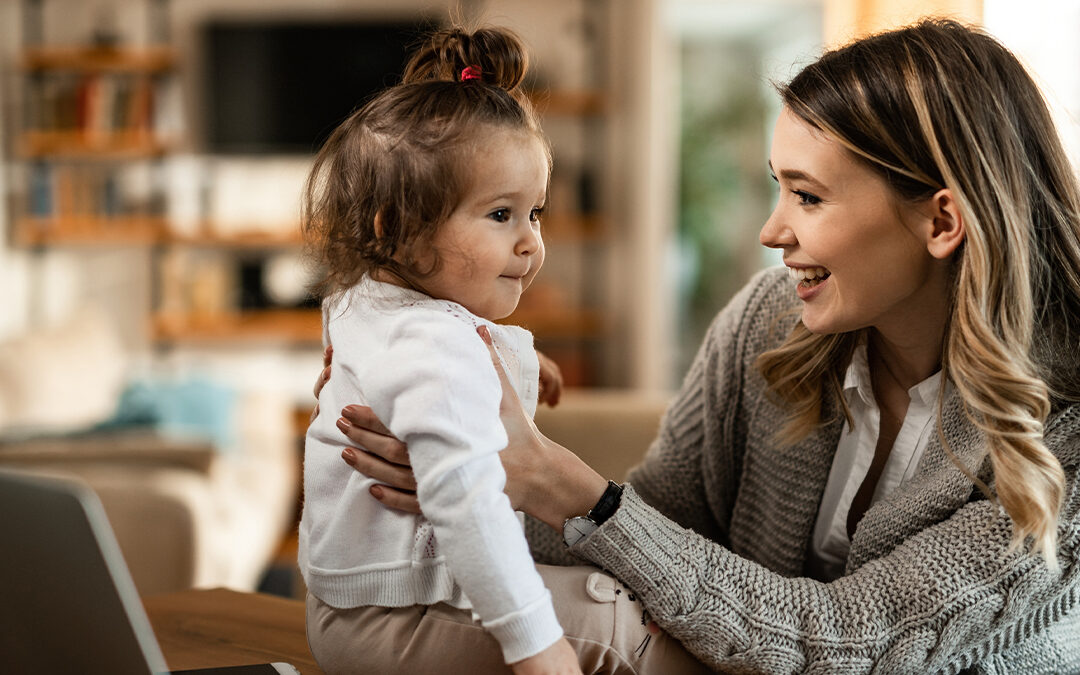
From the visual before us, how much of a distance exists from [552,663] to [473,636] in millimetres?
113

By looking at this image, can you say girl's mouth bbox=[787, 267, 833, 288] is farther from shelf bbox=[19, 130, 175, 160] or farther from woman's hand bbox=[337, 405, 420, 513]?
shelf bbox=[19, 130, 175, 160]

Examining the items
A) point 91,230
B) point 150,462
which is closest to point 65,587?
point 150,462

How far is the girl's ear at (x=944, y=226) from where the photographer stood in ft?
3.76

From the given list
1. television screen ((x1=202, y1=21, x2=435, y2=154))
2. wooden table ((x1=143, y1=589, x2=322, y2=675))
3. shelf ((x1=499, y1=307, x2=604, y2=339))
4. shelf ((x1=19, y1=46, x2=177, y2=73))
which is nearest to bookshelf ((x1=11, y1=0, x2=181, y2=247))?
shelf ((x1=19, y1=46, x2=177, y2=73))

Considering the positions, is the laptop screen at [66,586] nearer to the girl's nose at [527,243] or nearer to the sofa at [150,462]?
the girl's nose at [527,243]

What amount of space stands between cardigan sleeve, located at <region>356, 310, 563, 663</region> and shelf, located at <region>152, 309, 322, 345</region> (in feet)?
13.6

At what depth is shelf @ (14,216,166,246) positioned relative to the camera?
5129mm

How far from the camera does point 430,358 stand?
0.97m

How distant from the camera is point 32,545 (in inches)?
32.0

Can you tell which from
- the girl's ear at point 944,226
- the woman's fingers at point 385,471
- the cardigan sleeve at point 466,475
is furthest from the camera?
the girl's ear at point 944,226

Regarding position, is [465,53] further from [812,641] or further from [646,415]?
[646,415]

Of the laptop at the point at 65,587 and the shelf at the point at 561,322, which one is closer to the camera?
the laptop at the point at 65,587

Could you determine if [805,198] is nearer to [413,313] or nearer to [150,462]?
[413,313]

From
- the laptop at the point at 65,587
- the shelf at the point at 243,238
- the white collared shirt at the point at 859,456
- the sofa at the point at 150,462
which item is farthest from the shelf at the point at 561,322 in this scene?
the laptop at the point at 65,587
